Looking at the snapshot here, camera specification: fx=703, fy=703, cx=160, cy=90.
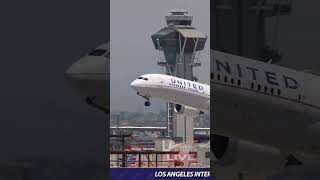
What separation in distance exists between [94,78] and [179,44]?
887mm

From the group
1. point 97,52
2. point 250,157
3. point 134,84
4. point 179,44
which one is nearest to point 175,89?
point 179,44

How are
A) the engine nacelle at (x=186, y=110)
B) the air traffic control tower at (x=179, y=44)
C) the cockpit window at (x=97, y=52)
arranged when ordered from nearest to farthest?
the cockpit window at (x=97, y=52) → the air traffic control tower at (x=179, y=44) → the engine nacelle at (x=186, y=110)

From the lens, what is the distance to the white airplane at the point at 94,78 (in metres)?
4.02

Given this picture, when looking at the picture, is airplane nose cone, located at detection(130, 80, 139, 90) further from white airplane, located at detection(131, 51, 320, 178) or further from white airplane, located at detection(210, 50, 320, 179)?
white airplane, located at detection(210, 50, 320, 179)

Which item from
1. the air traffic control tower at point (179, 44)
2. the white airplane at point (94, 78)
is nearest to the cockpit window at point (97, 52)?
the white airplane at point (94, 78)

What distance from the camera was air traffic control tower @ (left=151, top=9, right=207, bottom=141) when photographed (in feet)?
15.0

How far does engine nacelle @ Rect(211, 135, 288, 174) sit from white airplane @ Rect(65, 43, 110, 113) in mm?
784

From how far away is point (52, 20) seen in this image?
4.14 m

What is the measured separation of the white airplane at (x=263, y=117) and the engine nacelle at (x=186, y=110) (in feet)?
2.03

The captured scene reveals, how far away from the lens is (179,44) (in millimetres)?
4785

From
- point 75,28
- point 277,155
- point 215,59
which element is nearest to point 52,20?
point 75,28

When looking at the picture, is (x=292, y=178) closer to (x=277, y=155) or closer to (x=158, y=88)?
(x=277, y=155)

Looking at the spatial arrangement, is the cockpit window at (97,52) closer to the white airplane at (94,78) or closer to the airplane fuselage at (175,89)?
the white airplane at (94,78)

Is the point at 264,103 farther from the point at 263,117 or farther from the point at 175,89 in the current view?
the point at 175,89
